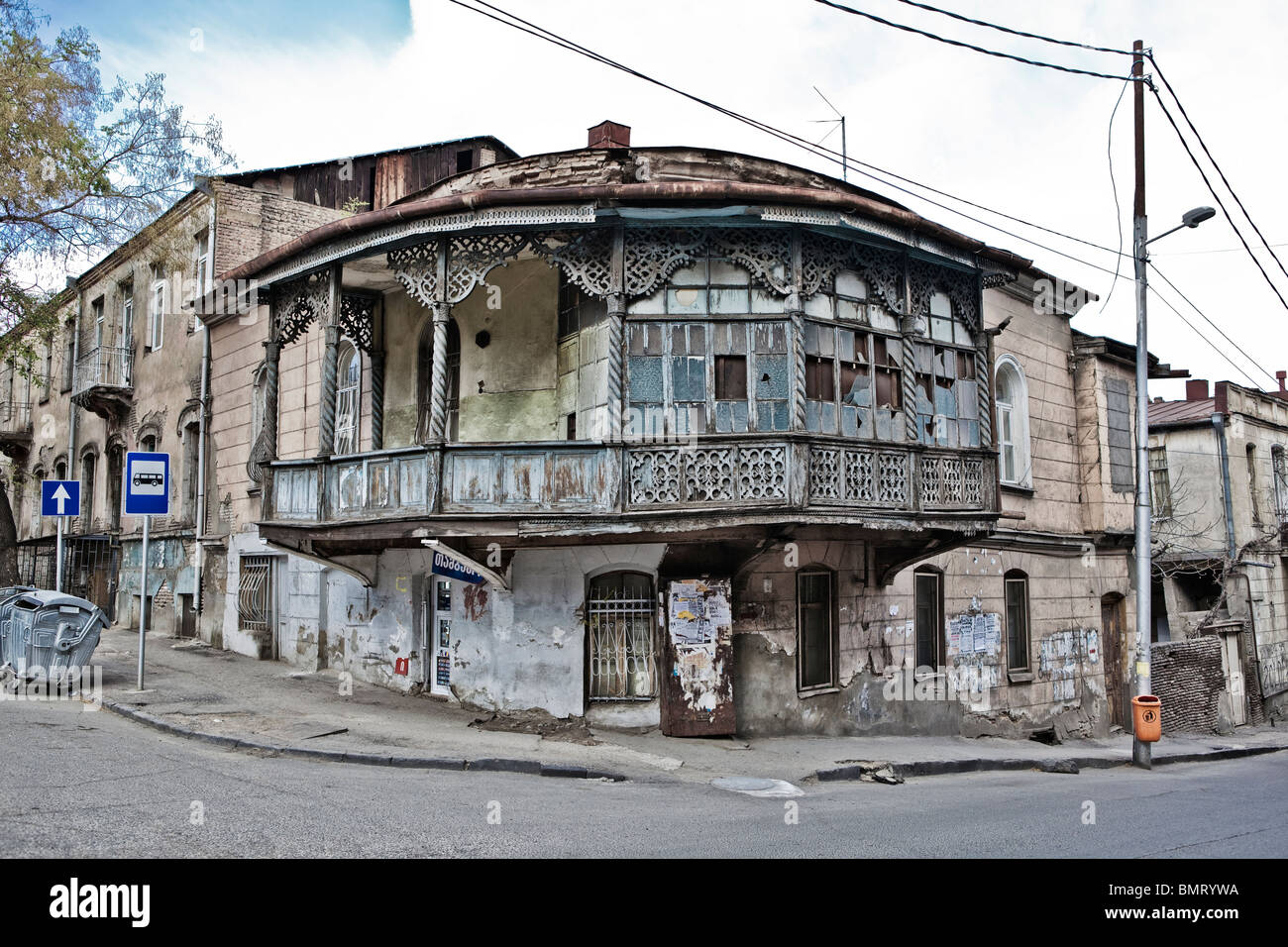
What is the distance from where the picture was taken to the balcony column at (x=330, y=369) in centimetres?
1236

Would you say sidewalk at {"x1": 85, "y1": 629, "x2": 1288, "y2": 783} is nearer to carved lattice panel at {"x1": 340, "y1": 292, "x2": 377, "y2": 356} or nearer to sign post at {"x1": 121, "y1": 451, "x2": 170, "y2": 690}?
sign post at {"x1": 121, "y1": 451, "x2": 170, "y2": 690}

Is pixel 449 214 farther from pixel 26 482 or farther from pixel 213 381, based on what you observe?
pixel 26 482

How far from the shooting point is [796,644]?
12234mm

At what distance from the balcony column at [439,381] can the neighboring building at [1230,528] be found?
61.7 ft

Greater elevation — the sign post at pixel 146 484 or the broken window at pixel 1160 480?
the broken window at pixel 1160 480

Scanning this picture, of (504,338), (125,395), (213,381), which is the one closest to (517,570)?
(504,338)

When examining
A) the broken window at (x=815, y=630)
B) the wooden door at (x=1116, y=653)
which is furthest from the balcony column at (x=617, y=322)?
the wooden door at (x=1116, y=653)

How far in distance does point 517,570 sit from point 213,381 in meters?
10.3

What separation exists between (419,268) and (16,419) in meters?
25.0

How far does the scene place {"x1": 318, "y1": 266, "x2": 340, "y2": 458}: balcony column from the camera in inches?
487

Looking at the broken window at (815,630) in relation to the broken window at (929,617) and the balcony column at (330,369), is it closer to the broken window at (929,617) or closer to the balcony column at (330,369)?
the broken window at (929,617)

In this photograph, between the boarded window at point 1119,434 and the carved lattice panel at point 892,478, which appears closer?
the carved lattice panel at point 892,478

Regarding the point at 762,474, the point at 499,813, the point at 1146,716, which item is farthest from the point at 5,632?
the point at 1146,716

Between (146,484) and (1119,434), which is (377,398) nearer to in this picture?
(146,484)
